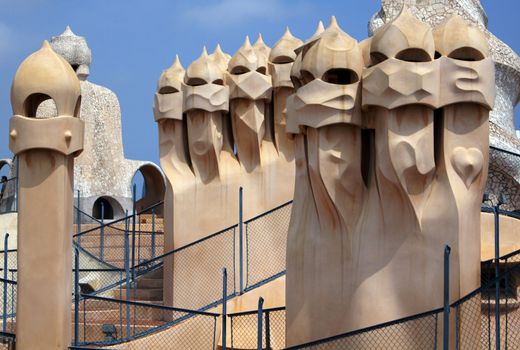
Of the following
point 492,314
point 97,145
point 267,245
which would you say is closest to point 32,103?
point 267,245

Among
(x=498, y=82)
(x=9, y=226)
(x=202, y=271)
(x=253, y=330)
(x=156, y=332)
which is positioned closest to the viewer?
(x=253, y=330)

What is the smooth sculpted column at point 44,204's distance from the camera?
11820mm

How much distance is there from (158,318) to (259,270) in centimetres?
172

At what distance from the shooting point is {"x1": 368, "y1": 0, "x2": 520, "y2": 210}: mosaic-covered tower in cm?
1745

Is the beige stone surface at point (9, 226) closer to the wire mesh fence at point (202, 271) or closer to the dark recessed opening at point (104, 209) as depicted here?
the wire mesh fence at point (202, 271)

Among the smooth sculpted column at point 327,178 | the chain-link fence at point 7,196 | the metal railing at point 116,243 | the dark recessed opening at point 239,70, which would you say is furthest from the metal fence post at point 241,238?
the chain-link fence at point 7,196

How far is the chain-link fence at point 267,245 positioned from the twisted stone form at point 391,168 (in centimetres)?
370

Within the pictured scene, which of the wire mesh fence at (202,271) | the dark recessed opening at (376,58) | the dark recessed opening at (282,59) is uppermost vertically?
the dark recessed opening at (282,59)

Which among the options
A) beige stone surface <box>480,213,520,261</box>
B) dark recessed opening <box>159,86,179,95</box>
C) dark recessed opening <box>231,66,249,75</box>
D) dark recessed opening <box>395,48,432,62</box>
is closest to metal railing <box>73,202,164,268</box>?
dark recessed opening <box>159,86,179,95</box>

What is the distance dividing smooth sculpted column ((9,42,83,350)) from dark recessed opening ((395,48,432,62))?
3.65 m

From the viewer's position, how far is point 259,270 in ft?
54.1

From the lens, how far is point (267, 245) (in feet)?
53.9

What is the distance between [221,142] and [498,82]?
16.3ft

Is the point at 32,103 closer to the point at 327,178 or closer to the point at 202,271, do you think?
the point at 327,178
